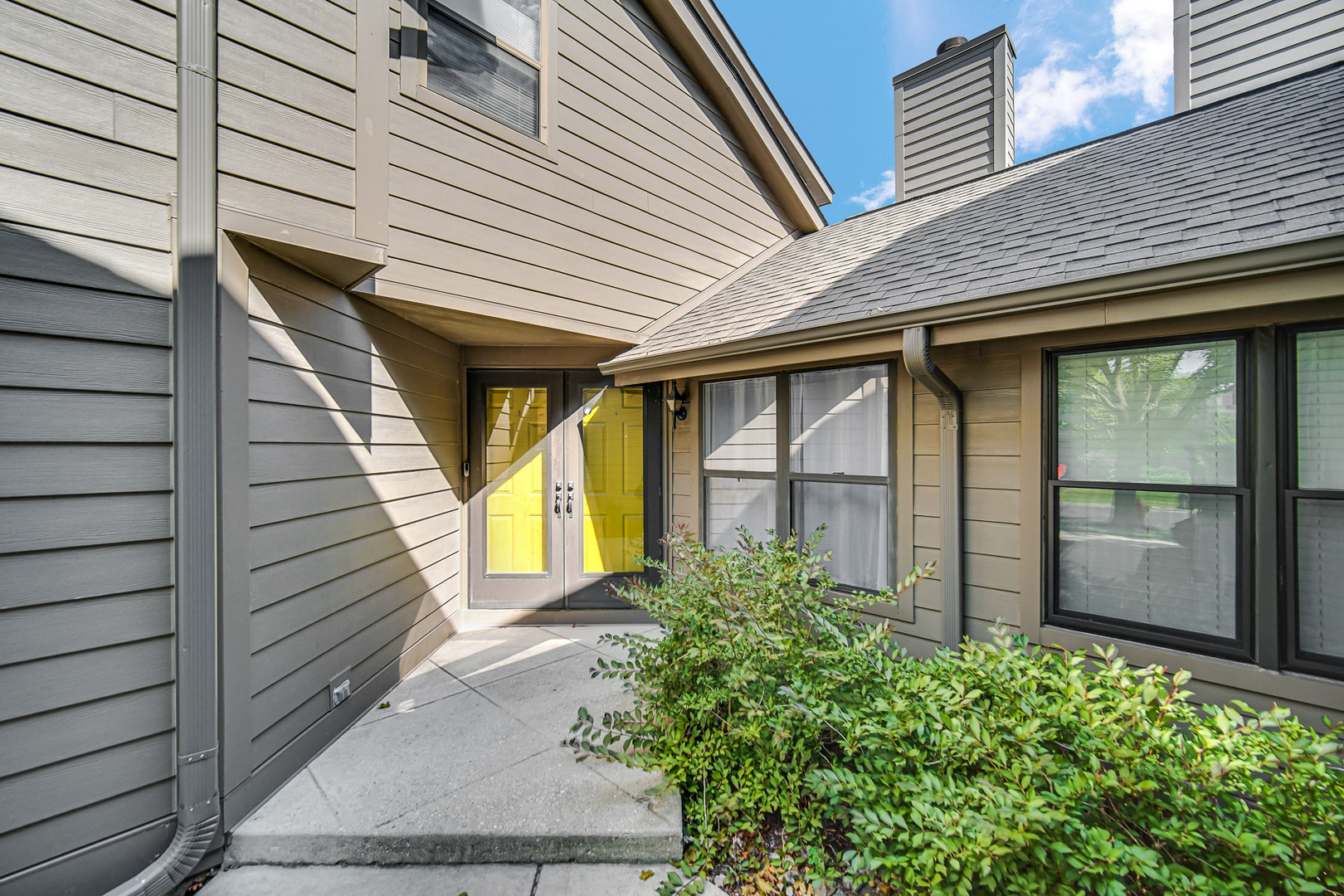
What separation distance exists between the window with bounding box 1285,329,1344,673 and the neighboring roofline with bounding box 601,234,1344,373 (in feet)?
1.36

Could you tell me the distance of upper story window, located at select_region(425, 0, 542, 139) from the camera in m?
3.14

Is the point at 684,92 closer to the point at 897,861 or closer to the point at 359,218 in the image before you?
the point at 359,218

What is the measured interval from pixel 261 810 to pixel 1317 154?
17.5 ft

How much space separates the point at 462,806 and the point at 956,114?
715 centimetres

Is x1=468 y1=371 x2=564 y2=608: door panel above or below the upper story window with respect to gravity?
below

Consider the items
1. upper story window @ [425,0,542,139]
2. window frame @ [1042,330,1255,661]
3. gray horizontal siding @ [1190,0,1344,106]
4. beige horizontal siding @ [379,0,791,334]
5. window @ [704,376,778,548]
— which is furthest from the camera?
window @ [704,376,778,548]

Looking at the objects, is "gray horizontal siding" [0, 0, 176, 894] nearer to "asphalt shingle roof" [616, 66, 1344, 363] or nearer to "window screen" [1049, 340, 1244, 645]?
"asphalt shingle roof" [616, 66, 1344, 363]

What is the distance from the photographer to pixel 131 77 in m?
1.92

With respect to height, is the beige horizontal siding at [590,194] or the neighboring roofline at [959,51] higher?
the neighboring roofline at [959,51]

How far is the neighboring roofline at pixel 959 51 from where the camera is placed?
17.9 feet

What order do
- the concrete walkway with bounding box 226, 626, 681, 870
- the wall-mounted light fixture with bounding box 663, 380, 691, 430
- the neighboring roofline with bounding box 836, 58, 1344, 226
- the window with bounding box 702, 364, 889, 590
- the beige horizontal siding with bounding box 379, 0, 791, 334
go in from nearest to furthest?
Answer: the concrete walkway with bounding box 226, 626, 681, 870 → the beige horizontal siding with bounding box 379, 0, 791, 334 → the window with bounding box 702, 364, 889, 590 → the neighboring roofline with bounding box 836, 58, 1344, 226 → the wall-mounted light fixture with bounding box 663, 380, 691, 430

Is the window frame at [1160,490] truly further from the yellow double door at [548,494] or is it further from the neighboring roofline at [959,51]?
the neighboring roofline at [959,51]

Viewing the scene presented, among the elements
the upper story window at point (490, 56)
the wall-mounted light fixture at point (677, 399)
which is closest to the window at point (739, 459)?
the wall-mounted light fixture at point (677, 399)

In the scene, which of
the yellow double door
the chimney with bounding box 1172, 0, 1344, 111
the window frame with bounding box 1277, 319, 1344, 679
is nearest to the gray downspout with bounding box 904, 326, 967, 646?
the window frame with bounding box 1277, 319, 1344, 679
